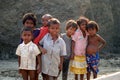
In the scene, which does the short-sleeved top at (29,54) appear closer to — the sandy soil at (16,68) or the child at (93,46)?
the child at (93,46)

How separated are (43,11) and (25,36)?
772 centimetres

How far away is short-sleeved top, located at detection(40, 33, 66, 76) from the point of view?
4.73m

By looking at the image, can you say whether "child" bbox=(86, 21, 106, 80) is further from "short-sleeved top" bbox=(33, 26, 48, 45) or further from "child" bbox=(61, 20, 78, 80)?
"short-sleeved top" bbox=(33, 26, 48, 45)

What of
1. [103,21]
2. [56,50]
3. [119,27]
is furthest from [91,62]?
[119,27]

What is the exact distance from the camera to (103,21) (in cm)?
1433

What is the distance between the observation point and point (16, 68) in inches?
363

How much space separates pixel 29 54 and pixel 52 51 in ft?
1.09

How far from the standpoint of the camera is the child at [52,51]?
472cm

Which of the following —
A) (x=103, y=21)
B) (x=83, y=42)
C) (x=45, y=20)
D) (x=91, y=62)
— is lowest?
(x=91, y=62)

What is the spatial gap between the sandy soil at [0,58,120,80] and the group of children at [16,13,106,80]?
106 inches

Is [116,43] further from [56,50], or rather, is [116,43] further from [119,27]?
[56,50]

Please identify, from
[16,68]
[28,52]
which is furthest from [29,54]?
[16,68]

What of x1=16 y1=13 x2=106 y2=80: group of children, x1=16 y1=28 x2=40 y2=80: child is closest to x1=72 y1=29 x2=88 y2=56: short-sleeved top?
x1=16 y1=13 x2=106 y2=80: group of children

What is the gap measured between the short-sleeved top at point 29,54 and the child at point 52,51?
0.49 feet
